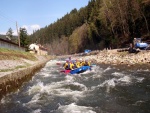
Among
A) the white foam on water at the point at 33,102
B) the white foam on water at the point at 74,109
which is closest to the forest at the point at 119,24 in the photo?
A: the white foam on water at the point at 33,102

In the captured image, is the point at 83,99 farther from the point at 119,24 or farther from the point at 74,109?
the point at 119,24

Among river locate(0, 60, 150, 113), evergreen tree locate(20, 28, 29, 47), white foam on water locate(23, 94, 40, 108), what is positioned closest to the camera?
river locate(0, 60, 150, 113)

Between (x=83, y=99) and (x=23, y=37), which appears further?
(x=23, y=37)

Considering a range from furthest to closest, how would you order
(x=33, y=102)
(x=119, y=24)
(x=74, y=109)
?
(x=119, y=24) < (x=33, y=102) < (x=74, y=109)

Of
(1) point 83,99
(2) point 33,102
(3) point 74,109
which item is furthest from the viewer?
(1) point 83,99

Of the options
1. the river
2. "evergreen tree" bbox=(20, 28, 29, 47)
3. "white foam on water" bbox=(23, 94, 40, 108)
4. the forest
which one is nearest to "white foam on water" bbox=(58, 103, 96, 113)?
the river

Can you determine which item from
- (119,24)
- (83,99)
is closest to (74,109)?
(83,99)

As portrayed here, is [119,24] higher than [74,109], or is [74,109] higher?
[119,24]

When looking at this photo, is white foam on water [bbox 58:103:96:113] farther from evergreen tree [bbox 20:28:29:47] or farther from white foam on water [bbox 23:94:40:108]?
evergreen tree [bbox 20:28:29:47]

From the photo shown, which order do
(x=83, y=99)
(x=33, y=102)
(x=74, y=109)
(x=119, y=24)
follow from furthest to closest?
(x=119, y=24), (x=83, y=99), (x=33, y=102), (x=74, y=109)

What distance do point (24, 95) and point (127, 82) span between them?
8.89 meters

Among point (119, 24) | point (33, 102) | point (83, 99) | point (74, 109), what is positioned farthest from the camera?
point (119, 24)

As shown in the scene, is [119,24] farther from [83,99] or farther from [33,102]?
[33,102]

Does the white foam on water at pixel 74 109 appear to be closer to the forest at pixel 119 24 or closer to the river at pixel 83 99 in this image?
the river at pixel 83 99
